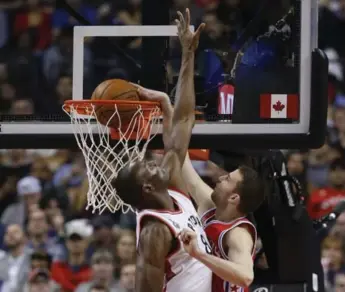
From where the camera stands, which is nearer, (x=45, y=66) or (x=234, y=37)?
(x=234, y=37)

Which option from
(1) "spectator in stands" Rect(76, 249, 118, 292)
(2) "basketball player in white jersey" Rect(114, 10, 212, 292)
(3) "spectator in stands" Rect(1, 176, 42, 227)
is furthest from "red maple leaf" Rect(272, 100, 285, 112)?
(3) "spectator in stands" Rect(1, 176, 42, 227)

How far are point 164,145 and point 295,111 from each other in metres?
0.70

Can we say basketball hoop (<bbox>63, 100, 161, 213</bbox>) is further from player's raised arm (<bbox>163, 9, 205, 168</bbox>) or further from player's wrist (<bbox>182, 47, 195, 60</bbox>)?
player's wrist (<bbox>182, 47, 195, 60</bbox>)

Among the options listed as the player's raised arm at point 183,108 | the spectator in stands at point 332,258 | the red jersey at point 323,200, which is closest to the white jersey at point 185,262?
the player's raised arm at point 183,108

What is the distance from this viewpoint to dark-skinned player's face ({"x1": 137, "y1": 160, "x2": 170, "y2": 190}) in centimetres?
527

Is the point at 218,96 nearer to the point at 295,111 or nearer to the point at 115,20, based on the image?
the point at 295,111

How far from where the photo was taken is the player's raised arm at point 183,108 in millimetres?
5566

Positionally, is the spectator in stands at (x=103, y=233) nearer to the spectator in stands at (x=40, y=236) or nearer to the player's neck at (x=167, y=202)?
the spectator in stands at (x=40, y=236)

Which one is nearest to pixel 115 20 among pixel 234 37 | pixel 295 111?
pixel 234 37

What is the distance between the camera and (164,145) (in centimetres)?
570

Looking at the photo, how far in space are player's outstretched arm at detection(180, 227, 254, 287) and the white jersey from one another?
0.13m

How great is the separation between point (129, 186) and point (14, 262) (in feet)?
12.4

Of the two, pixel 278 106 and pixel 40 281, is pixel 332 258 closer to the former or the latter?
pixel 40 281

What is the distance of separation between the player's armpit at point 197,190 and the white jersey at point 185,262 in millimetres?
494
